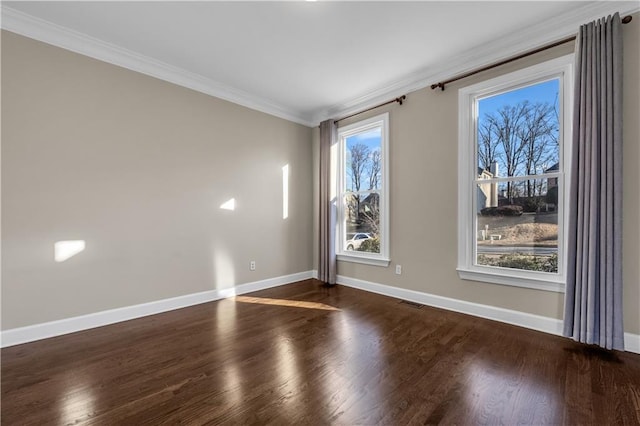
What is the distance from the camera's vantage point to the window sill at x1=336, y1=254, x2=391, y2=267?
12.7ft

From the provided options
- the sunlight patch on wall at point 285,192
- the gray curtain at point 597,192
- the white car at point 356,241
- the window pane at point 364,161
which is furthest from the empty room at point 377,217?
the sunlight patch on wall at point 285,192

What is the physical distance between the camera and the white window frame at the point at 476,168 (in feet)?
8.43

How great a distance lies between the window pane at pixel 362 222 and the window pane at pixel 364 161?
0.17 meters

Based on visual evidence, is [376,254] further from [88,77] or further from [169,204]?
[88,77]

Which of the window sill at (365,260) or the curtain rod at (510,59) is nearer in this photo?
the curtain rod at (510,59)

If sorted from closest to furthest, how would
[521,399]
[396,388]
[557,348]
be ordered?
[521,399] < [396,388] < [557,348]

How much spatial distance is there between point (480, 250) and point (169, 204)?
359cm

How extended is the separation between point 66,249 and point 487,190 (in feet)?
14.1

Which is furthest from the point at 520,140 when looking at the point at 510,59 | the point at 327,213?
the point at 327,213

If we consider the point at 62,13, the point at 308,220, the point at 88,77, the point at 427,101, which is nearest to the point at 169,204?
the point at 88,77

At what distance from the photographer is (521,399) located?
5.56 feet

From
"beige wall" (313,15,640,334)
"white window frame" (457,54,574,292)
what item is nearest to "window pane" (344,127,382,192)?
"beige wall" (313,15,640,334)

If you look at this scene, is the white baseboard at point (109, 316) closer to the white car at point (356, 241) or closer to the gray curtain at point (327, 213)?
the gray curtain at point (327, 213)

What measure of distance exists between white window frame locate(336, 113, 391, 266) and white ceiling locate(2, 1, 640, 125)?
0.62 m
